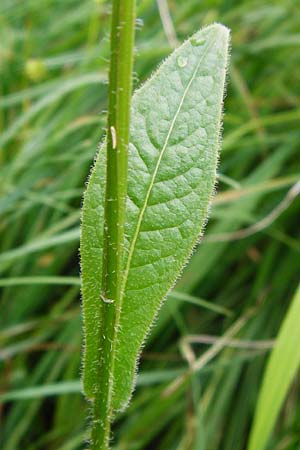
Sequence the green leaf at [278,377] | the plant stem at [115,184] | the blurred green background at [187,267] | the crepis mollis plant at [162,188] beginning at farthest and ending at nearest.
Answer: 1. the blurred green background at [187,267]
2. the green leaf at [278,377]
3. the crepis mollis plant at [162,188]
4. the plant stem at [115,184]

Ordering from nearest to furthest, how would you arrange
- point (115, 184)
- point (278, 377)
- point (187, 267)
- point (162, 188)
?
point (115, 184) < point (162, 188) < point (278, 377) < point (187, 267)

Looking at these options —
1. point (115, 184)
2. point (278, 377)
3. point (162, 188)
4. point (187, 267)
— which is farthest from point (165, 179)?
point (187, 267)

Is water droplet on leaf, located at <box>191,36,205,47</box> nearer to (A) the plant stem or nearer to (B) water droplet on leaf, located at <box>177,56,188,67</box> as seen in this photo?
(B) water droplet on leaf, located at <box>177,56,188,67</box>

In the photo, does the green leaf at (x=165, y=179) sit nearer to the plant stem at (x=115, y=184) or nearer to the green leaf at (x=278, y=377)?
the plant stem at (x=115, y=184)

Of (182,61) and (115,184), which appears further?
(182,61)

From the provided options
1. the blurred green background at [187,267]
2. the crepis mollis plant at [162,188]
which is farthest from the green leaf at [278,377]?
the crepis mollis plant at [162,188]

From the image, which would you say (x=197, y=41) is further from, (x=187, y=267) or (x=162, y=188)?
(x=187, y=267)

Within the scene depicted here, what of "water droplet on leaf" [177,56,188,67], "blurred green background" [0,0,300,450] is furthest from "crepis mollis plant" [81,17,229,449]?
"blurred green background" [0,0,300,450]
